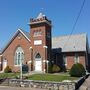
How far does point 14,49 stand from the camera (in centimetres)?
4475

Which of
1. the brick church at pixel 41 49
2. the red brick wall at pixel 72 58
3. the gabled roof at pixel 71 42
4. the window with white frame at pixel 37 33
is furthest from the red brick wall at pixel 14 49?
the red brick wall at pixel 72 58

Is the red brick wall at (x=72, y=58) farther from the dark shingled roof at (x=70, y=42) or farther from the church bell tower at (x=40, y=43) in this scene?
the church bell tower at (x=40, y=43)

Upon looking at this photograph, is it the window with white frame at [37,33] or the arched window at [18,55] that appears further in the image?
the arched window at [18,55]

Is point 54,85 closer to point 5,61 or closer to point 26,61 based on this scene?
point 26,61

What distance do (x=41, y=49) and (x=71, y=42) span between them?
823cm

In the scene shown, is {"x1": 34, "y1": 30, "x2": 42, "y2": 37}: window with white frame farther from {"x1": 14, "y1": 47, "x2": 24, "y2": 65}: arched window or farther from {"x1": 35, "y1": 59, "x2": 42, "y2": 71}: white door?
{"x1": 35, "y1": 59, "x2": 42, "y2": 71}: white door

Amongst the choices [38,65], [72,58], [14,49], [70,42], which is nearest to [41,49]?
[38,65]

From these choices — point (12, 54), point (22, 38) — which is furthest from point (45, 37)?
point (12, 54)

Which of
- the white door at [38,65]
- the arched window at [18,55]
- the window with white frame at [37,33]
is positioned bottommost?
the white door at [38,65]

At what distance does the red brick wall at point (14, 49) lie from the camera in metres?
42.8

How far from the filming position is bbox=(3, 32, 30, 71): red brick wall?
141 ft

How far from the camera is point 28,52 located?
4262cm

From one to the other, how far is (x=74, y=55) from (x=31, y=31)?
9465mm

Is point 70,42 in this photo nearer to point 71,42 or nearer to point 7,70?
point 71,42
